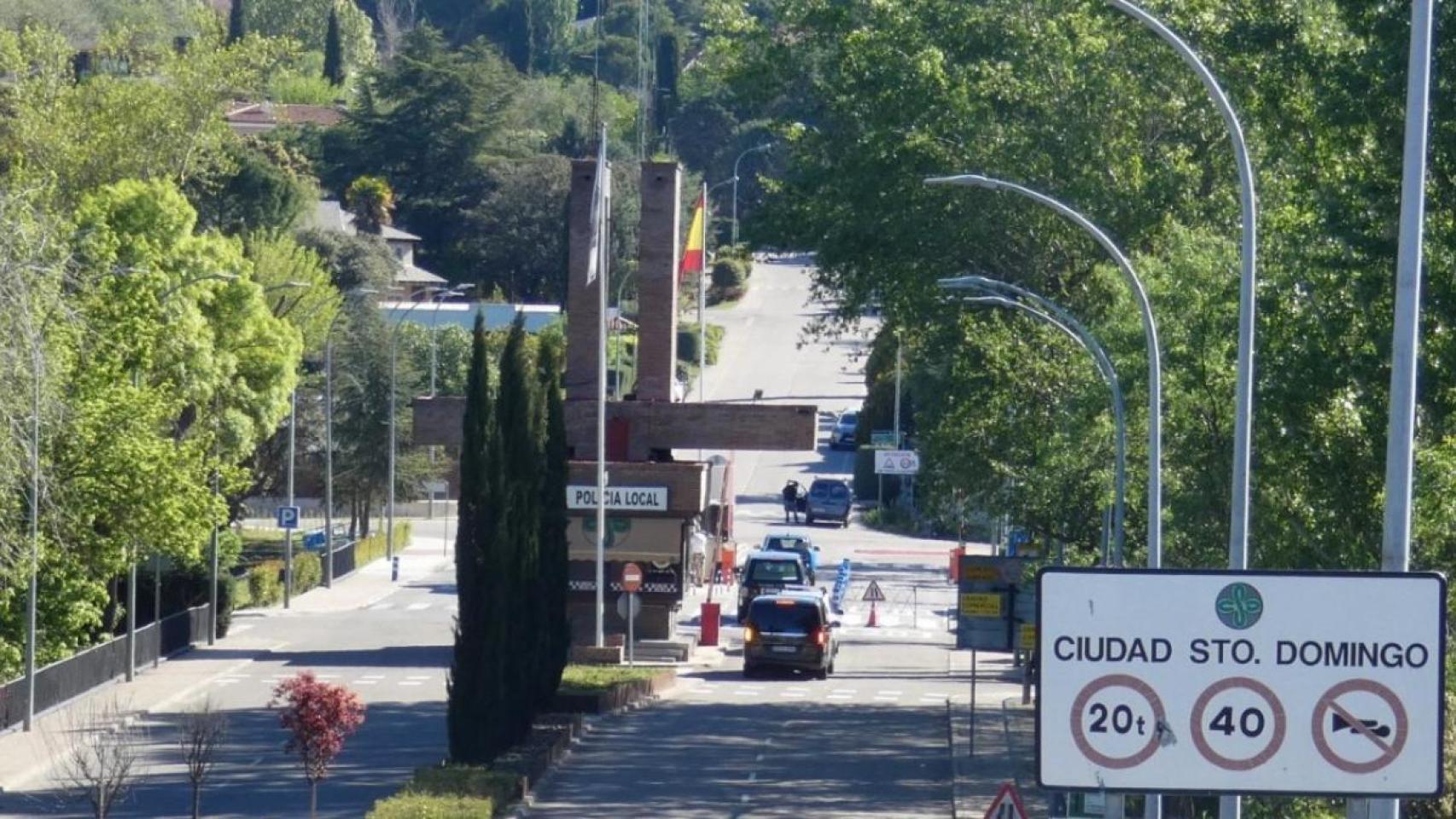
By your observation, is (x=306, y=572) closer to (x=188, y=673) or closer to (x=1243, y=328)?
(x=188, y=673)

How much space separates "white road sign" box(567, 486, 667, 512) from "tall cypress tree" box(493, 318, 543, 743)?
14177mm

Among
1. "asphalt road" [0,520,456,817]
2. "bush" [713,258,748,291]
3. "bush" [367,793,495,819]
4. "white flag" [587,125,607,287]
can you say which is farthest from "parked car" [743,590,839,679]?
"bush" [713,258,748,291]

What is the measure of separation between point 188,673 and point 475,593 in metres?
16.4

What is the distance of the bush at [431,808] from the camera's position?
74.7ft

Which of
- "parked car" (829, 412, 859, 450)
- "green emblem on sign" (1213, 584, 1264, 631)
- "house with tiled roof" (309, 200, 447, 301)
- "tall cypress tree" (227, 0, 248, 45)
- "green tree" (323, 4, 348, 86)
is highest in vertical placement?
"tall cypress tree" (227, 0, 248, 45)

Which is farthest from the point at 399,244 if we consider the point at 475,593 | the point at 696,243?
the point at 475,593

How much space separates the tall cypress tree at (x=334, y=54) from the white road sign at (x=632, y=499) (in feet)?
363

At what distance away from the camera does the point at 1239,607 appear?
878 centimetres

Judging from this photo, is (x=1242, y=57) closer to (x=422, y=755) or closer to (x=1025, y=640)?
(x=1025, y=640)

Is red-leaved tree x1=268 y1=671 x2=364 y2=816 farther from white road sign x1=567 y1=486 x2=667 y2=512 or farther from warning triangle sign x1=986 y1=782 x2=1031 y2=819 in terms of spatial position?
white road sign x1=567 y1=486 x2=667 y2=512

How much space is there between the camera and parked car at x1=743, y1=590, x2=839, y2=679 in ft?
148

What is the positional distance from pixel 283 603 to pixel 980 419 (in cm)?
2711

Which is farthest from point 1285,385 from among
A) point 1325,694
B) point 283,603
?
point 283,603

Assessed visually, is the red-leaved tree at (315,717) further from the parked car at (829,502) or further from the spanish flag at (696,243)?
the parked car at (829,502)
